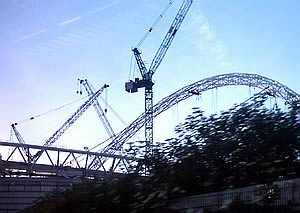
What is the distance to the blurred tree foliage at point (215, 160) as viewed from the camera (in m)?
14.0

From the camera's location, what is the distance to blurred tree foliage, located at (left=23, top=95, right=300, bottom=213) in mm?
14000

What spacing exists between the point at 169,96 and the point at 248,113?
293 ft

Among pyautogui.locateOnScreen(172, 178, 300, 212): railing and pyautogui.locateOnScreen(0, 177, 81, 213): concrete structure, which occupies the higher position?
pyautogui.locateOnScreen(172, 178, 300, 212): railing

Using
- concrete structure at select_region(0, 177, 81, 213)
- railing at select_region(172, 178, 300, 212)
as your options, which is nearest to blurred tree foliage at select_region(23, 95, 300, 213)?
→ railing at select_region(172, 178, 300, 212)

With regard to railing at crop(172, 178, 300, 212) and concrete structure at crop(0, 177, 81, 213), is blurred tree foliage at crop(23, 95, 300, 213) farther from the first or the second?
concrete structure at crop(0, 177, 81, 213)

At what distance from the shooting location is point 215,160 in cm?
1521

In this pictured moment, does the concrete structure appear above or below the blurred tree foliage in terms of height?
below

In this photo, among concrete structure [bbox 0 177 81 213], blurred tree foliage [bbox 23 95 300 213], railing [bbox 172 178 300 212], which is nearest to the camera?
railing [bbox 172 178 300 212]

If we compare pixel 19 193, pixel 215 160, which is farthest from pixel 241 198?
pixel 19 193

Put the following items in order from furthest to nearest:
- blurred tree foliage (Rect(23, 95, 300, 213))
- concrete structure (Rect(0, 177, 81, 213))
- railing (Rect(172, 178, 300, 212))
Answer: concrete structure (Rect(0, 177, 81, 213)) < blurred tree foliage (Rect(23, 95, 300, 213)) < railing (Rect(172, 178, 300, 212))

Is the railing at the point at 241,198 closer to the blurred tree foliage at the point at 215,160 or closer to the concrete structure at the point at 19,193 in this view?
the blurred tree foliage at the point at 215,160

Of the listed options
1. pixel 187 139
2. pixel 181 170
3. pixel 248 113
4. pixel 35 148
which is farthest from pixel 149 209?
pixel 35 148

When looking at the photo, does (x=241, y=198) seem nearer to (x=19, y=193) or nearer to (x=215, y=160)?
(x=215, y=160)

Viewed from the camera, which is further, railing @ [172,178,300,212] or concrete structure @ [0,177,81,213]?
concrete structure @ [0,177,81,213]
